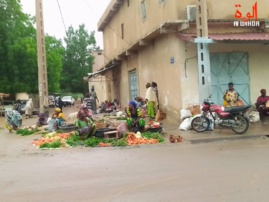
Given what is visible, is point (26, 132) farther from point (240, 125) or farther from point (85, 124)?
point (240, 125)

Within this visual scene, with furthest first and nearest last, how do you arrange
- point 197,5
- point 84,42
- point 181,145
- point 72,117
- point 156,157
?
point 84,42, point 72,117, point 197,5, point 181,145, point 156,157

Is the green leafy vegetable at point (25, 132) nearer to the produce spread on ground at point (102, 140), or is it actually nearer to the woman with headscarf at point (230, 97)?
the produce spread on ground at point (102, 140)

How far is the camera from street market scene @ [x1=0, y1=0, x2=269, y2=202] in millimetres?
5203

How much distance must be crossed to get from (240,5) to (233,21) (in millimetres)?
729

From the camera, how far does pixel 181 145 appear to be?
9297mm

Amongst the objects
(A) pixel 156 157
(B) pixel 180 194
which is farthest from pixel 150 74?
(B) pixel 180 194

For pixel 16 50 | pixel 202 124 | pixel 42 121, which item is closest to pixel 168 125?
pixel 202 124

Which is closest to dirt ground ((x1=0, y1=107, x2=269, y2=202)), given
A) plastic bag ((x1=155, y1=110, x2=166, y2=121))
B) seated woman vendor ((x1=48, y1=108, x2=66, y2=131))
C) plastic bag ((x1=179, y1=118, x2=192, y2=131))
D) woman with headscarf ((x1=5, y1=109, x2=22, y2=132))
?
plastic bag ((x1=179, y1=118, x2=192, y2=131))

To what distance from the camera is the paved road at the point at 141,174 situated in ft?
15.4

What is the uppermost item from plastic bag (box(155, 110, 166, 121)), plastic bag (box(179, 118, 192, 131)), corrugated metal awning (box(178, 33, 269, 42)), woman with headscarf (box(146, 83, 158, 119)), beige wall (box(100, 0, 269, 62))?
beige wall (box(100, 0, 269, 62))

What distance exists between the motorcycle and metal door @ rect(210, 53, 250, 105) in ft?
6.31

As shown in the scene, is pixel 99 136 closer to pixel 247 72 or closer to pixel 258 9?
pixel 247 72

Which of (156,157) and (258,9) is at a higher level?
(258,9)

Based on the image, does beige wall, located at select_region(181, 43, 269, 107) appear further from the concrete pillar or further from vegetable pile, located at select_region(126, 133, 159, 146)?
vegetable pile, located at select_region(126, 133, 159, 146)
